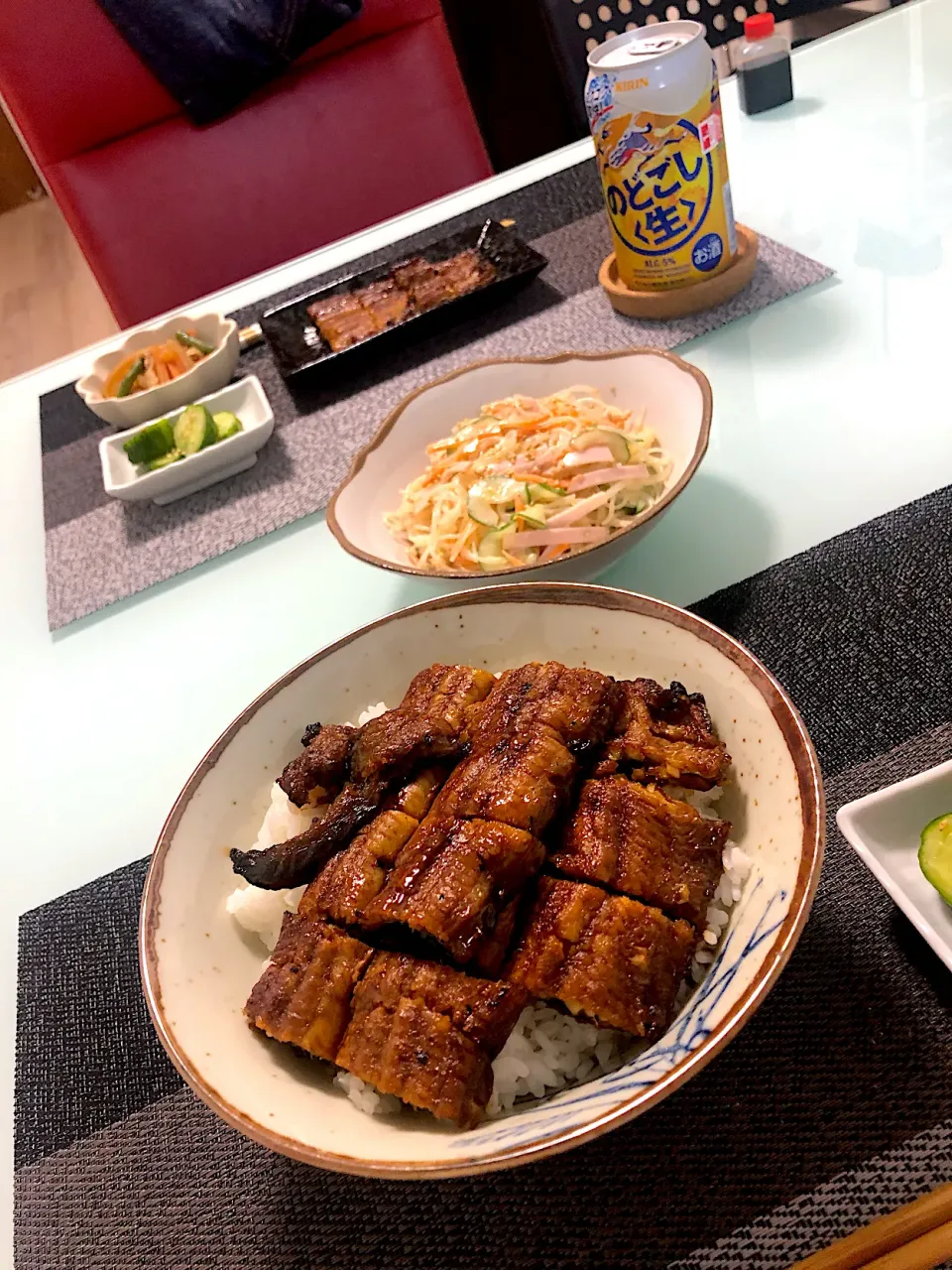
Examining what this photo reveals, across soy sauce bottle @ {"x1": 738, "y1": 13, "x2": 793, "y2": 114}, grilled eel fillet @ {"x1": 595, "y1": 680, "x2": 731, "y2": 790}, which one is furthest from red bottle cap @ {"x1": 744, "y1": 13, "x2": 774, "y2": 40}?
grilled eel fillet @ {"x1": 595, "y1": 680, "x2": 731, "y2": 790}

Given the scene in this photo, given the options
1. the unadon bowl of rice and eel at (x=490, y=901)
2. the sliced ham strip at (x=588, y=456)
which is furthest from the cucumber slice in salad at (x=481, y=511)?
the unadon bowl of rice and eel at (x=490, y=901)

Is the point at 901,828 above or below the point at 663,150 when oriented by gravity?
below

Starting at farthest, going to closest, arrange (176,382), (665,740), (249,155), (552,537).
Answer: (249,155), (176,382), (552,537), (665,740)

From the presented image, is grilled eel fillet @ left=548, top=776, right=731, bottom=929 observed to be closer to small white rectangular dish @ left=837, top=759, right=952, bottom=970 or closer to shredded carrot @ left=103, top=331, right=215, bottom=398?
small white rectangular dish @ left=837, top=759, right=952, bottom=970

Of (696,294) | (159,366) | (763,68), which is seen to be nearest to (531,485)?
(696,294)

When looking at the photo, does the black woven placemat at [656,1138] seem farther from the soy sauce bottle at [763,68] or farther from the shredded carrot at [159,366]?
the soy sauce bottle at [763,68]

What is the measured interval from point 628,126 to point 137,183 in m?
1.98

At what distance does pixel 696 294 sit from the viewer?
65.1 inches

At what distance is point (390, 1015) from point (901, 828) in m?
0.46

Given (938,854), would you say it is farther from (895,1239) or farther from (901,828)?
(895,1239)

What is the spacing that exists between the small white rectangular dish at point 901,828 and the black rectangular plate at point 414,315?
4.46 ft

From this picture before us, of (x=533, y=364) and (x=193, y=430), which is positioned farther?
(x=193, y=430)

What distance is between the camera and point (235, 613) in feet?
4.79

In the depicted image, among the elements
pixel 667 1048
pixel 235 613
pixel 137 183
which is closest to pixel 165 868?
pixel 667 1048
